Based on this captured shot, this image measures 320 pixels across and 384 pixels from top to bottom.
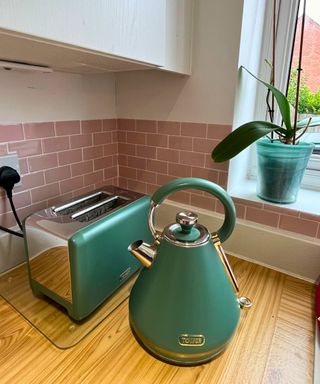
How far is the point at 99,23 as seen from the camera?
1.51 feet

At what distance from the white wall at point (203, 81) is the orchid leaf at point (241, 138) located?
0.08 metres

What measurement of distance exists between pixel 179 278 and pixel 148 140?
1.95 feet

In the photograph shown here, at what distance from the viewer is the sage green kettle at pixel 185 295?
0.46m

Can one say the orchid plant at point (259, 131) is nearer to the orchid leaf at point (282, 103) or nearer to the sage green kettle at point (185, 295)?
the orchid leaf at point (282, 103)

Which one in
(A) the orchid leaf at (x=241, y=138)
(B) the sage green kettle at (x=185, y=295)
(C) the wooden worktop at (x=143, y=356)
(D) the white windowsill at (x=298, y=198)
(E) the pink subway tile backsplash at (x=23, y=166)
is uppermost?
(A) the orchid leaf at (x=241, y=138)

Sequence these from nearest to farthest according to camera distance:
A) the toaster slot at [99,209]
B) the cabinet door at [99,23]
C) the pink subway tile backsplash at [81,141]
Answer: the cabinet door at [99,23] < the toaster slot at [99,209] < the pink subway tile backsplash at [81,141]

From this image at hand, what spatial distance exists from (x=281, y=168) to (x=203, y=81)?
35 centimetres

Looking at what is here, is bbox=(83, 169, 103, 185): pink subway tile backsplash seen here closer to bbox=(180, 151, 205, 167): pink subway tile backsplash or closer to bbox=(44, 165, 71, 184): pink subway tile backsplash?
bbox=(44, 165, 71, 184): pink subway tile backsplash

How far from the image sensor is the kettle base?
0.47 m

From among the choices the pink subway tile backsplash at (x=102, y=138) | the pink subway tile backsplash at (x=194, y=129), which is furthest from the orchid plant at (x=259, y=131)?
the pink subway tile backsplash at (x=102, y=138)

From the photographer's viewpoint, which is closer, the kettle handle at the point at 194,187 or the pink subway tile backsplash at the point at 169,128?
the kettle handle at the point at 194,187

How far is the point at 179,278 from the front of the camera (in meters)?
0.46

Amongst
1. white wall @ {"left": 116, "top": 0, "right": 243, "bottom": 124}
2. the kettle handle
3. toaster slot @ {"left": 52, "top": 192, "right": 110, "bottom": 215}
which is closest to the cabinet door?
white wall @ {"left": 116, "top": 0, "right": 243, "bottom": 124}

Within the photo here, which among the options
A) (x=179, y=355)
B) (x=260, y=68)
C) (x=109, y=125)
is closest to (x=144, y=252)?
(x=179, y=355)
